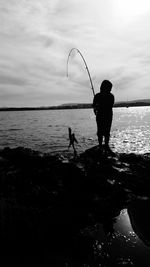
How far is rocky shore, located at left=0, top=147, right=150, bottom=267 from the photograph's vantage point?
13.2ft

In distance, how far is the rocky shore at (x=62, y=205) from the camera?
401 cm

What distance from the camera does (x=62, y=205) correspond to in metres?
5.48

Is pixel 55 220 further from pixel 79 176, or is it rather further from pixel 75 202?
pixel 79 176

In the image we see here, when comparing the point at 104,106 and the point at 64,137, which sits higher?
the point at 104,106

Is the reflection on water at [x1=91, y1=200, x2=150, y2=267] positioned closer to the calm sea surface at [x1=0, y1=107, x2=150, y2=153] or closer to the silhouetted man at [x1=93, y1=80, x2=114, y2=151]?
the silhouetted man at [x1=93, y1=80, x2=114, y2=151]

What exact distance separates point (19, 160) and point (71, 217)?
520cm

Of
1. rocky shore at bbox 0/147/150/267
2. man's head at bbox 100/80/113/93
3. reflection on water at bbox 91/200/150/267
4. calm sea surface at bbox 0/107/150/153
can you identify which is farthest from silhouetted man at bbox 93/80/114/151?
calm sea surface at bbox 0/107/150/153

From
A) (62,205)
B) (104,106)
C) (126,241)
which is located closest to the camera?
(126,241)

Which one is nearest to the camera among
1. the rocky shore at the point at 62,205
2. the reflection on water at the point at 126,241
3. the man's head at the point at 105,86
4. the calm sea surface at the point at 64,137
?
the reflection on water at the point at 126,241

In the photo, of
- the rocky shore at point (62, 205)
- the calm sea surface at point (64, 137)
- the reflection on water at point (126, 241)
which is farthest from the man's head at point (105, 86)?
the calm sea surface at point (64, 137)

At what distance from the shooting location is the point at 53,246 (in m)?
4.21

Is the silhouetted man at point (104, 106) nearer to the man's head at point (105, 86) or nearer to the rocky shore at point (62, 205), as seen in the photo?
the man's head at point (105, 86)

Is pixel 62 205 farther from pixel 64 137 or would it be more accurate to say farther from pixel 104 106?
pixel 64 137

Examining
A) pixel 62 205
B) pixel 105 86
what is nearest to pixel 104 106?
pixel 105 86
